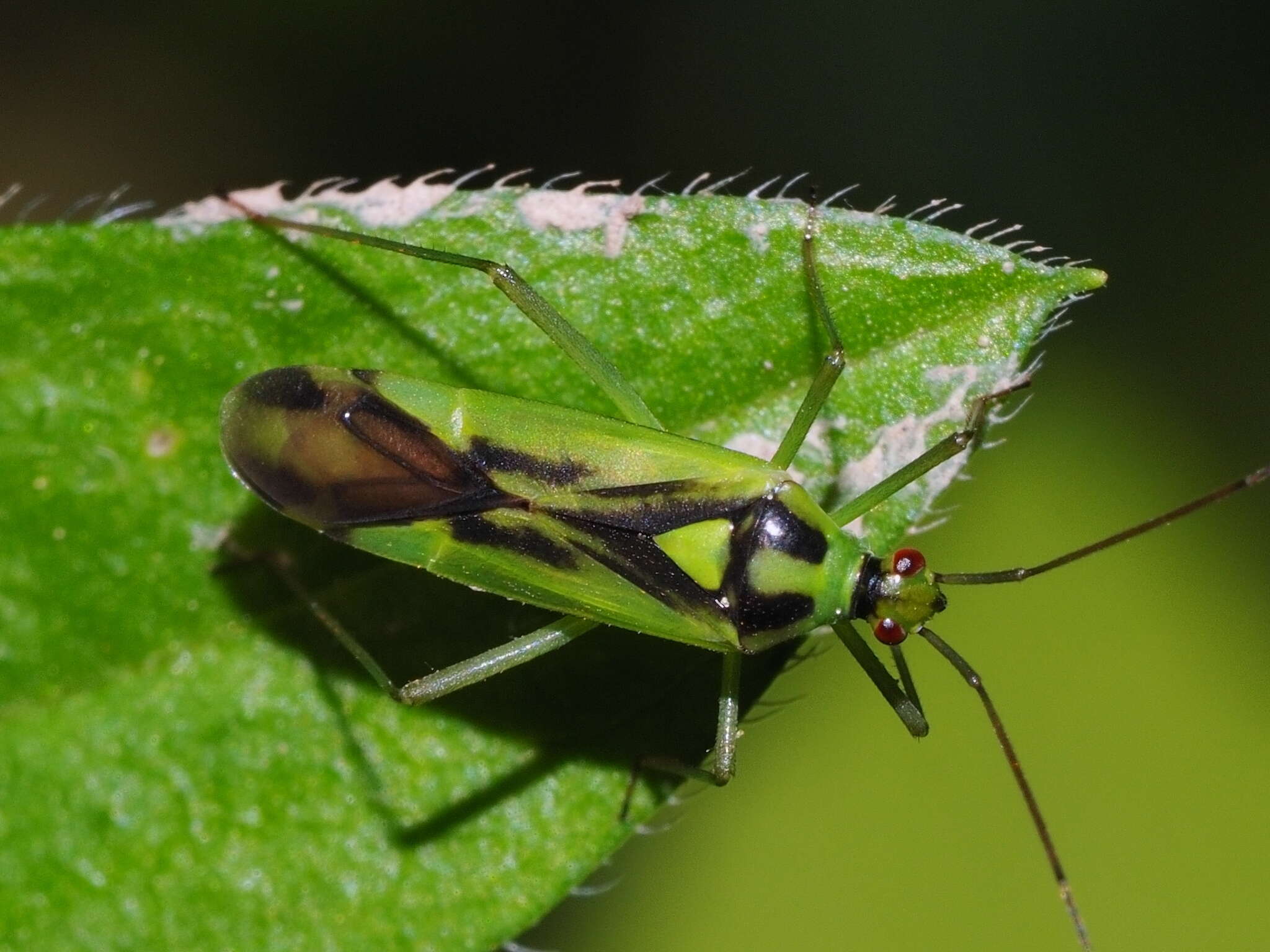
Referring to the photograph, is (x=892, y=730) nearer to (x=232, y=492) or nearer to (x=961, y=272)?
(x=961, y=272)

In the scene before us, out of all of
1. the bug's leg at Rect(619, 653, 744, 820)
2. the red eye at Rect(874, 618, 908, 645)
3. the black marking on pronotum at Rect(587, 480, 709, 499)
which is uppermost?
the black marking on pronotum at Rect(587, 480, 709, 499)

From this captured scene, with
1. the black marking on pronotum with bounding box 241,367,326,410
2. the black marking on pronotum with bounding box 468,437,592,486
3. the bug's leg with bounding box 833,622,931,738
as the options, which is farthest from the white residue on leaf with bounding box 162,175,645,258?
the bug's leg with bounding box 833,622,931,738

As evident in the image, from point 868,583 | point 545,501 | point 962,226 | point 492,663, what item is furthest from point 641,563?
point 962,226

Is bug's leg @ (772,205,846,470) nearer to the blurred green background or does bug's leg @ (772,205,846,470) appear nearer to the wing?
the wing

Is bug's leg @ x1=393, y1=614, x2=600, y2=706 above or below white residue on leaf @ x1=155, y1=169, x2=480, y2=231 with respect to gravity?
below

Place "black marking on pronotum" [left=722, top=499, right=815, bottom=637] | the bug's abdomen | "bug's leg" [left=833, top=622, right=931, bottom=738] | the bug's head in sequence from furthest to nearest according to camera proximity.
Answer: "bug's leg" [left=833, top=622, right=931, bottom=738]
the bug's head
"black marking on pronotum" [left=722, top=499, right=815, bottom=637]
the bug's abdomen

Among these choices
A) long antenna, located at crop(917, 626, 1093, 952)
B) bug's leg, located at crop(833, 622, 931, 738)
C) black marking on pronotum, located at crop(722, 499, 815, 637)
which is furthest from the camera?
bug's leg, located at crop(833, 622, 931, 738)

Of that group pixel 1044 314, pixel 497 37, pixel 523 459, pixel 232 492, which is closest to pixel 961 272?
Answer: pixel 1044 314

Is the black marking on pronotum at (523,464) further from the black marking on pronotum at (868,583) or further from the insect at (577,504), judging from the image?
the black marking on pronotum at (868,583)

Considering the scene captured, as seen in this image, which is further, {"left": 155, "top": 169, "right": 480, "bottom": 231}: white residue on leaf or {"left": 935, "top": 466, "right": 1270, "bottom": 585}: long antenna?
{"left": 155, "top": 169, "right": 480, "bottom": 231}: white residue on leaf
